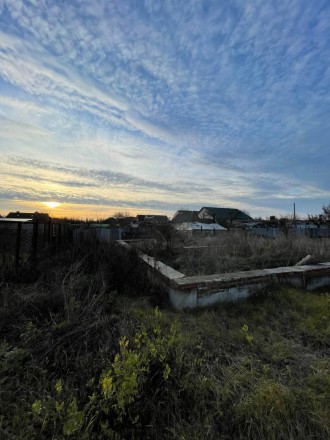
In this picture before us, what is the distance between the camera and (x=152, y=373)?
7.34 feet

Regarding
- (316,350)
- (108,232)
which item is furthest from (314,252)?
(108,232)

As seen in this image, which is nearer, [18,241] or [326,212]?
[18,241]

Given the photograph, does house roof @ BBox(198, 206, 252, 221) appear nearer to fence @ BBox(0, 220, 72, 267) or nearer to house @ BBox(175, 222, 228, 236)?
house @ BBox(175, 222, 228, 236)

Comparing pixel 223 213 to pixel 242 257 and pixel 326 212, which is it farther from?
pixel 242 257

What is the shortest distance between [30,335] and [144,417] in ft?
4.65

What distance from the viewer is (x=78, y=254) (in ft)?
19.9

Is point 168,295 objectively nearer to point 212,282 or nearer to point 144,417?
point 212,282

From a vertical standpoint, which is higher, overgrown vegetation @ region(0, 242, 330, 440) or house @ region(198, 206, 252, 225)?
house @ region(198, 206, 252, 225)

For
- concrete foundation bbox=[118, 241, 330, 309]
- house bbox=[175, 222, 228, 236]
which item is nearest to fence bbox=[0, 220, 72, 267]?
concrete foundation bbox=[118, 241, 330, 309]

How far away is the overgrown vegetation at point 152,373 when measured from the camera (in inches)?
68.5

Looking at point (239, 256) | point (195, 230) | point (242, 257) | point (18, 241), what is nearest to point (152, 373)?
point (18, 241)

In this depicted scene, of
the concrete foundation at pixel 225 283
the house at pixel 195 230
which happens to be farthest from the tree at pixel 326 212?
the concrete foundation at pixel 225 283

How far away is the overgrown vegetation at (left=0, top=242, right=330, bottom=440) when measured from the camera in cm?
174

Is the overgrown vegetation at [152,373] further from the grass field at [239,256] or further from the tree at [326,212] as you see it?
the tree at [326,212]
